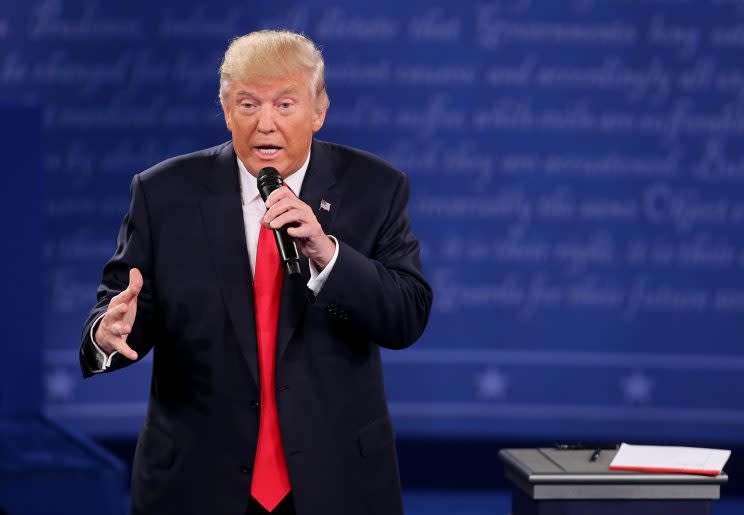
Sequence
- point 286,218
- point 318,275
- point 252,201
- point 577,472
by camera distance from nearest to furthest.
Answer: point 286,218
point 318,275
point 252,201
point 577,472

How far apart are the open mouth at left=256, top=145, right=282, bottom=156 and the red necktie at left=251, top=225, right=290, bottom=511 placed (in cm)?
20

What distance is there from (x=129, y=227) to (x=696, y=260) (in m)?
3.48

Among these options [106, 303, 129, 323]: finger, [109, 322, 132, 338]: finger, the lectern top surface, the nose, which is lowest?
the lectern top surface

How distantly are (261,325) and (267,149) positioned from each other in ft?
0.85

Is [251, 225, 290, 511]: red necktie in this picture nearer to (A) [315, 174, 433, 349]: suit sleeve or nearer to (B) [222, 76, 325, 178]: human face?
(A) [315, 174, 433, 349]: suit sleeve

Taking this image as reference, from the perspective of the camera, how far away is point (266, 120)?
5.81 ft

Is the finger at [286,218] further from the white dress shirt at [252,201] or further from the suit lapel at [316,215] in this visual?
the white dress shirt at [252,201]

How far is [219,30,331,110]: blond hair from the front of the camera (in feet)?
5.85

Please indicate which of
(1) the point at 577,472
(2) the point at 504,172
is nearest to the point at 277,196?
(1) the point at 577,472

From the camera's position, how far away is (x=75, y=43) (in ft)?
16.0

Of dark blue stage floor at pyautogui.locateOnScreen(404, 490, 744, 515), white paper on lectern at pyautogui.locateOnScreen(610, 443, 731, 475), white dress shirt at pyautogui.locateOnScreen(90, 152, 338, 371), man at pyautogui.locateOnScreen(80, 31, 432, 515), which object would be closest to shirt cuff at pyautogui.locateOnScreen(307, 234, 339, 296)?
man at pyautogui.locateOnScreen(80, 31, 432, 515)

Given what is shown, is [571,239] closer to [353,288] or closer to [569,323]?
[569,323]

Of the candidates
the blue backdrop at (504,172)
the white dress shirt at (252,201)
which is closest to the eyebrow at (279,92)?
the white dress shirt at (252,201)

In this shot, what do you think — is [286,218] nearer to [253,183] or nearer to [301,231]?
[301,231]
